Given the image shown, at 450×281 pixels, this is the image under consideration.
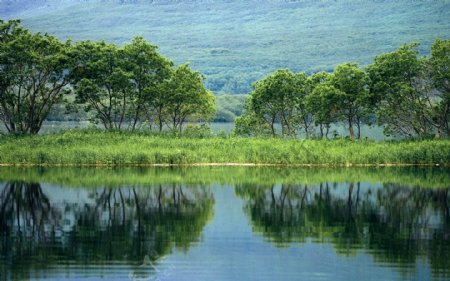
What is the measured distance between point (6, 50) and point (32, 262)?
3056 centimetres

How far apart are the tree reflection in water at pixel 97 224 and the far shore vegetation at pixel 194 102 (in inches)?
462

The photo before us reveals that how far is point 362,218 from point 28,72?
91.1ft

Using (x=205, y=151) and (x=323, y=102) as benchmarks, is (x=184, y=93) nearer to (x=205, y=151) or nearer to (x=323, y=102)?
(x=205, y=151)

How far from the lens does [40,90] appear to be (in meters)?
46.7

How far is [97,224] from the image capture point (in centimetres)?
2122

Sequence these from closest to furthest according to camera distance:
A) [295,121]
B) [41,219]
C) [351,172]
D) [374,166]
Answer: [41,219], [351,172], [374,166], [295,121]

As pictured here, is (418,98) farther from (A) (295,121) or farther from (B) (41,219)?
(B) (41,219)

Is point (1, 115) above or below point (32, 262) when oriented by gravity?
above

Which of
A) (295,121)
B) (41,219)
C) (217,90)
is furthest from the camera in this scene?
(217,90)

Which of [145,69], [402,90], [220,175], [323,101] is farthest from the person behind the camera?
[145,69]

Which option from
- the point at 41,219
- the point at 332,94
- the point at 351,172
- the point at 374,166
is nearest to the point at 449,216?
the point at 41,219

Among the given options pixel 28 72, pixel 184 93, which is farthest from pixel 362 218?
pixel 28 72

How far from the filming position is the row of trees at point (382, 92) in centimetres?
4597

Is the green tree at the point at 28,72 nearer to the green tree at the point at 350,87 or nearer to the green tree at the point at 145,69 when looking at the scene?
the green tree at the point at 145,69
